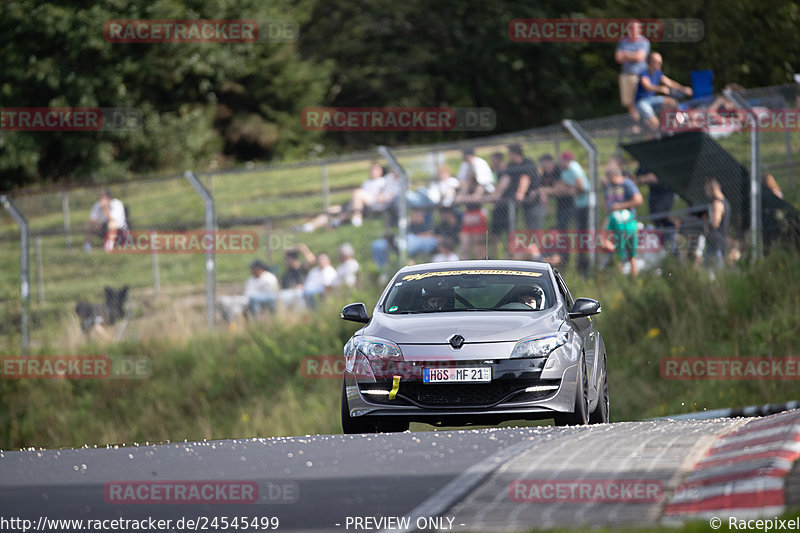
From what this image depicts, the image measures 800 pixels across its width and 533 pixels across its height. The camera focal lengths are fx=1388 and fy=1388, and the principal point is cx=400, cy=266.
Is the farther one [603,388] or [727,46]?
[727,46]

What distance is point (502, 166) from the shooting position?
19062 mm

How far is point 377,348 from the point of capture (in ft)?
35.2

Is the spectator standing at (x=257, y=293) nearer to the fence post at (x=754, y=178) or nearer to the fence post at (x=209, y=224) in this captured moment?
the fence post at (x=209, y=224)

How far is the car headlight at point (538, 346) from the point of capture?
10547 millimetres

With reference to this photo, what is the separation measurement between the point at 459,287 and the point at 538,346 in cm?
136

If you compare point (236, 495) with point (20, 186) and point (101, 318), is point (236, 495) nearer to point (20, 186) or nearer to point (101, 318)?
point (101, 318)

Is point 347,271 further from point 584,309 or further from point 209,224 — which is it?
point 584,309

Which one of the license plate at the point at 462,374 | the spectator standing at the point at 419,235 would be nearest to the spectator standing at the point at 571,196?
the spectator standing at the point at 419,235

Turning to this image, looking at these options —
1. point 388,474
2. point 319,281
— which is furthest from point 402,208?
point 388,474

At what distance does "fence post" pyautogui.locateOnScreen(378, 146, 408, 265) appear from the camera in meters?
19.2

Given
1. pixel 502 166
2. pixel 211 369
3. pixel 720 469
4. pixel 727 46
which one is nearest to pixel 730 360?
pixel 502 166

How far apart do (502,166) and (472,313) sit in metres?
8.09

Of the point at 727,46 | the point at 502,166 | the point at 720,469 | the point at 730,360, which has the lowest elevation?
the point at 730,360

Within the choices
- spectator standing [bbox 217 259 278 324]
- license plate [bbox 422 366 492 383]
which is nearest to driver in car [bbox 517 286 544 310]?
license plate [bbox 422 366 492 383]
